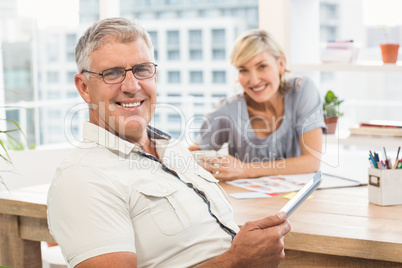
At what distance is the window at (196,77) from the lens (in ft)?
48.4

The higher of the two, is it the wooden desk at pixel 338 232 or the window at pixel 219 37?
the window at pixel 219 37

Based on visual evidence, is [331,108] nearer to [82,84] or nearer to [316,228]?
[316,228]

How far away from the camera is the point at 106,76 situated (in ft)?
4.50

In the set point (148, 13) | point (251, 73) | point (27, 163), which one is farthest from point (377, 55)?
point (148, 13)

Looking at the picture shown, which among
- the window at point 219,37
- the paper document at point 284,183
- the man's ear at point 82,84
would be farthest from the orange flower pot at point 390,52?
the window at point 219,37

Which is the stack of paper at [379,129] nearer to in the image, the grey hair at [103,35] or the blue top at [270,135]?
the blue top at [270,135]

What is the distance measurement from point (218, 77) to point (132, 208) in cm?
1448

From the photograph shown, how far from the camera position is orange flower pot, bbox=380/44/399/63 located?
2746 millimetres

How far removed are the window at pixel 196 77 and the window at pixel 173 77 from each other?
39 cm

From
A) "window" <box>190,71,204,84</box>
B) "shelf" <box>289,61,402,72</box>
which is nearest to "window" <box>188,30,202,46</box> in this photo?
"window" <box>190,71,204,84</box>

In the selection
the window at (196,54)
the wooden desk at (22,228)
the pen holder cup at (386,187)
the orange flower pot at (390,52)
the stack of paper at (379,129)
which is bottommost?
the wooden desk at (22,228)

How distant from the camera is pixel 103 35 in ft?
4.46

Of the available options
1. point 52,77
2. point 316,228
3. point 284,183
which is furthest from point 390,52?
point 52,77

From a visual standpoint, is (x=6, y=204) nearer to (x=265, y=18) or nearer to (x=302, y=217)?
(x=302, y=217)
